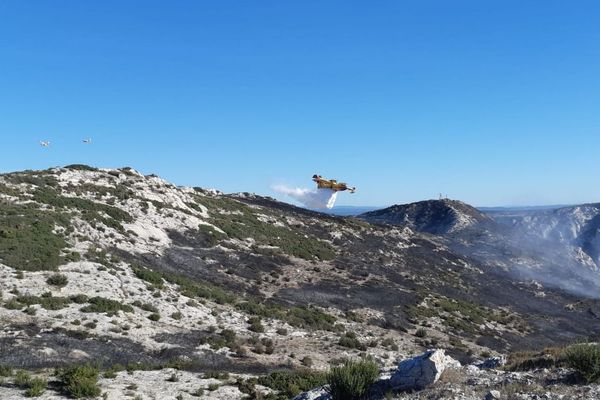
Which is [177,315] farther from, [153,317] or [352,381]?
[352,381]

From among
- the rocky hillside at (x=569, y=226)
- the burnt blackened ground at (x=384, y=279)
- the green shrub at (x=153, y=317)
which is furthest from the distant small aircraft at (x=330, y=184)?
the rocky hillside at (x=569, y=226)

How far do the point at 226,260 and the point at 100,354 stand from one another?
96.0 ft

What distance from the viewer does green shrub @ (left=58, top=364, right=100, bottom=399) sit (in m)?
16.3

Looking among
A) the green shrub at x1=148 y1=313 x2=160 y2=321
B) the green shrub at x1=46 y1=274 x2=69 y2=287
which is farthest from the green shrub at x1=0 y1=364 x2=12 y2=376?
the green shrub at x1=46 y1=274 x2=69 y2=287

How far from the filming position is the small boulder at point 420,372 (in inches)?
518

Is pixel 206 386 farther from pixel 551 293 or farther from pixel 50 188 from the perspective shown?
pixel 551 293

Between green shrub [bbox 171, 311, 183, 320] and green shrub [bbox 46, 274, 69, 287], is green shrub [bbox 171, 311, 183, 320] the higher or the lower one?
the lower one

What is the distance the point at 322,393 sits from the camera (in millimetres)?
14695

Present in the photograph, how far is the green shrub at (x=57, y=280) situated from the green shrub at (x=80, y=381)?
540 inches

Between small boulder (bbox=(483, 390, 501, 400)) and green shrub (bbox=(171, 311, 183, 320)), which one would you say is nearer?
small boulder (bbox=(483, 390, 501, 400))

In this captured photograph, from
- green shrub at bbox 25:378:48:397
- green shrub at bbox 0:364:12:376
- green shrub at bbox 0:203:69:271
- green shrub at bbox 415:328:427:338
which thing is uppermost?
green shrub at bbox 0:203:69:271

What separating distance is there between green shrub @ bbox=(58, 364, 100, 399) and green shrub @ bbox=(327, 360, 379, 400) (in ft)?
A: 28.0

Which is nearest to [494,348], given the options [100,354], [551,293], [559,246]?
[100,354]

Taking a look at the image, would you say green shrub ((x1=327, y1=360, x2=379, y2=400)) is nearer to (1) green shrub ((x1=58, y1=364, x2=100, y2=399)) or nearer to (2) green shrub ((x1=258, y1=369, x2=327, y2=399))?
(2) green shrub ((x1=258, y1=369, x2=327, y2=399))
